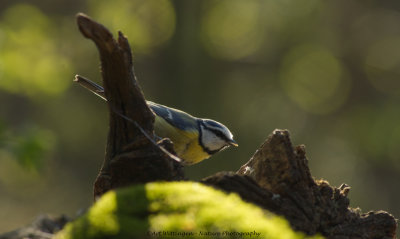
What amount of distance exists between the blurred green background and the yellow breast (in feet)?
20.9

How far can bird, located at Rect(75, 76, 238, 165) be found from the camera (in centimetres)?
344

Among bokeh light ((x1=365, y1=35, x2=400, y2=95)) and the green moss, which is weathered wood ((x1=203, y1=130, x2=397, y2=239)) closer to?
the green moss

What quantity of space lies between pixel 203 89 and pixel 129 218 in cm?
1021

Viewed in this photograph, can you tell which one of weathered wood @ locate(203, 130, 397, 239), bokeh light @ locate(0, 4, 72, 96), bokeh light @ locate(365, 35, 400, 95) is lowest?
weathered wood @ locate(203, 130, 397, 239)

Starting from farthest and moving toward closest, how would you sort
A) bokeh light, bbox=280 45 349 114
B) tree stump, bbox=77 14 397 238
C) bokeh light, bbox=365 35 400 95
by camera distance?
bokeh light, bbox=365 35 400 95 → bokeh light, bbox=280 45 349 114 → tree stump, bbox=77 14 397 238

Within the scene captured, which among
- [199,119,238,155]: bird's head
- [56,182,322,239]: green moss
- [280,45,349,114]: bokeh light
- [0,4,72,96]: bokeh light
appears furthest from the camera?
[280,45,349,114]: bokeh light

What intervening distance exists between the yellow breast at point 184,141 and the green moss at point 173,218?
2019 mm

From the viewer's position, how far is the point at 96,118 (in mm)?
12695

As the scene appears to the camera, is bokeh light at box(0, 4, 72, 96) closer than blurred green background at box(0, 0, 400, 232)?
Yes

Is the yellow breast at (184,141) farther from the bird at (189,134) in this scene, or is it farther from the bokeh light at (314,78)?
the bokeh light at (314,78)

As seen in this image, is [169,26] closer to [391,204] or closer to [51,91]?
[51,91]

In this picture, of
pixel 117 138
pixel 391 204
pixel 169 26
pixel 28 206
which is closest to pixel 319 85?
pixel 391 204

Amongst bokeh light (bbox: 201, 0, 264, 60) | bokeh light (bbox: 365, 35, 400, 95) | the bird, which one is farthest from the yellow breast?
bokeh light (bbox: 365, 35, 400, 95)

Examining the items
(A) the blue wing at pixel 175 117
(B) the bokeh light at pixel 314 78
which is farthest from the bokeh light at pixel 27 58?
(B) the bokeh light at pixel 314 78
